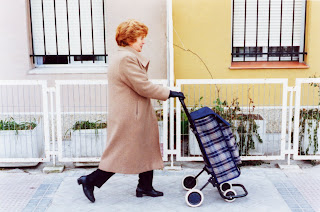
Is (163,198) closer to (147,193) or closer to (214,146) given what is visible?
(147,193)

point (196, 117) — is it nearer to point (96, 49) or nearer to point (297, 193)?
point (297, 193)

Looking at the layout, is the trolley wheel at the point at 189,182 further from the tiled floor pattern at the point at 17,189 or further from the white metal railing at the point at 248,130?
the tiled floor pattern at the point at 17,189

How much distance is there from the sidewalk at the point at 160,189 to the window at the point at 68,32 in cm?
230

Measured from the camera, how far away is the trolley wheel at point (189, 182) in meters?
5.15

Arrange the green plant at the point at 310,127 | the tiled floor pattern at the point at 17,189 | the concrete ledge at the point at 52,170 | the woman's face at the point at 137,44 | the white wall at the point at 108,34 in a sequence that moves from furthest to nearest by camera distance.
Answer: the white wall at the point at 108,34 < the green plant at the point at 310,127 < the concrete ledge at the point at 52,170 < the tiled floor pattern at the point at 17,189 < the woman's face at the point at 137,44

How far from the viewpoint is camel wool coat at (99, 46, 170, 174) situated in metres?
4.50

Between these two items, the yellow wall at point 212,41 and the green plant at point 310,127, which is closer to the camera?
the green plant at point 310,127

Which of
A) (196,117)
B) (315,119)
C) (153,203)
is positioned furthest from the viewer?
(315,119)

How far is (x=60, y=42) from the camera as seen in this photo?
298 inches

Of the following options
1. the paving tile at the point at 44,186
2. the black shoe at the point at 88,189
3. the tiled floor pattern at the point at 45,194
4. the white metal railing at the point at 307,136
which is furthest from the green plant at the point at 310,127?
the paving tile at the point at 44,186

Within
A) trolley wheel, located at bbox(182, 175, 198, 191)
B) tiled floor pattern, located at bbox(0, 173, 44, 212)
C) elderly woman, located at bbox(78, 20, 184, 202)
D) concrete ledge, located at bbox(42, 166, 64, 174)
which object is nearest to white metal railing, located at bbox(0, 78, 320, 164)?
concrete ledge, located at bbox(42, 166, 64, 174)

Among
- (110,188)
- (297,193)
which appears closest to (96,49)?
(110,188)

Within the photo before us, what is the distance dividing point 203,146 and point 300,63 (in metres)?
3.59

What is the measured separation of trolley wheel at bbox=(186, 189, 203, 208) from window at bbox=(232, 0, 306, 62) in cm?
330
